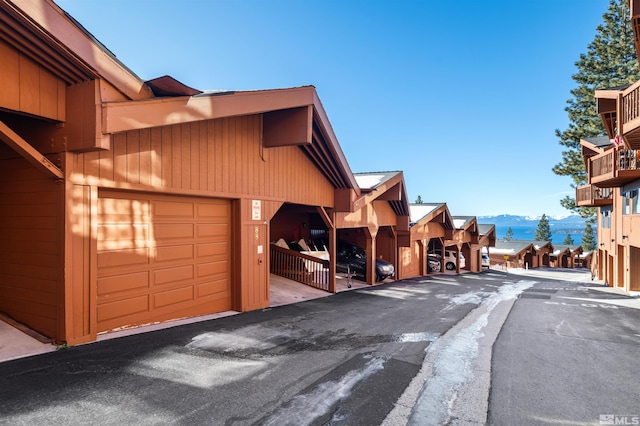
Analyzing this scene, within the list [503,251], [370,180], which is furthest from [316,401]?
[503,251]

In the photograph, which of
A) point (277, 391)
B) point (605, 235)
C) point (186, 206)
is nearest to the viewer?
point (277, 391)

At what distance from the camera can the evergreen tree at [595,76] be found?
105 ft

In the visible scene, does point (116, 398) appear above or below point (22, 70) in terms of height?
below

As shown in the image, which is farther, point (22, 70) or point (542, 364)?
point (542, 364)

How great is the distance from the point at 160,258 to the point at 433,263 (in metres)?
22.2

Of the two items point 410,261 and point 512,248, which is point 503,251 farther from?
point 410,261

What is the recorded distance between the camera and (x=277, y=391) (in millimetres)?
4074

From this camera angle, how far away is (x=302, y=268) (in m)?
12.9

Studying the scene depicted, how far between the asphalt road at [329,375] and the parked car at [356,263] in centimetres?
859

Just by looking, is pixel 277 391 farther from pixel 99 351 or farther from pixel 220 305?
pixel 220 305

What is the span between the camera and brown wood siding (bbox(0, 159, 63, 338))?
539 centimetres

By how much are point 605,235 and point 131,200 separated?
90.5 feet

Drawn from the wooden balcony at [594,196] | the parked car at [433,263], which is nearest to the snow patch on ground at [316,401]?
the parked car at [433,263]

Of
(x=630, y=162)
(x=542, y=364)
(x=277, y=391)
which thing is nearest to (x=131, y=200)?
(x=277, y=391)
